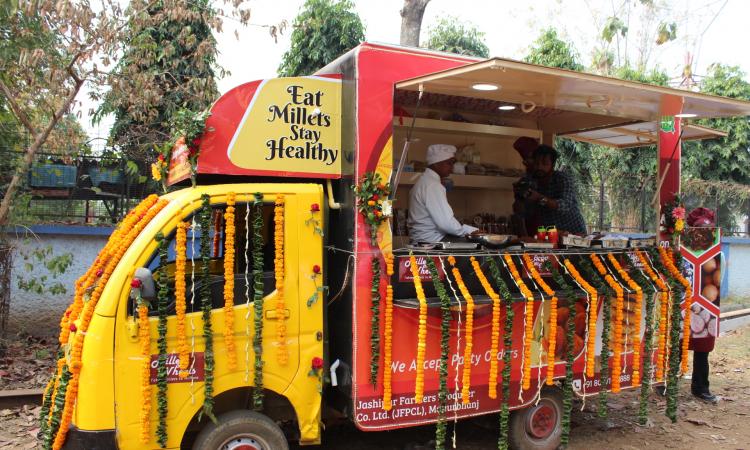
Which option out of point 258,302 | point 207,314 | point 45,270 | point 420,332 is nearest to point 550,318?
point 420,332

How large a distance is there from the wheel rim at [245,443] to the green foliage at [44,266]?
441 centimetres

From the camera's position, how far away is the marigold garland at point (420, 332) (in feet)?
14.2

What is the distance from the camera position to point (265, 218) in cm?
458

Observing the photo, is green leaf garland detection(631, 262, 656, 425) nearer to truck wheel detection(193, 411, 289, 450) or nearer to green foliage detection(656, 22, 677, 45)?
truck wheel detection(193, 411, 289, 450)

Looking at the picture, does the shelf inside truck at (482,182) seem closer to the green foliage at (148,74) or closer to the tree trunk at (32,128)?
the green foliage at (148,74)

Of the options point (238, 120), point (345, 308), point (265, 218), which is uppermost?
point (238, 120)

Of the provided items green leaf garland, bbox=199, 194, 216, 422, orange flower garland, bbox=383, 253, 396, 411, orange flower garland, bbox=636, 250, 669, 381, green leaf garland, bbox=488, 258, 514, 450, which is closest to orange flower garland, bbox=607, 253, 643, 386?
orange flower garland, bbox=636, 250, 669, 381

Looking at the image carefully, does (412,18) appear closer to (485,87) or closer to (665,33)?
(485,87)

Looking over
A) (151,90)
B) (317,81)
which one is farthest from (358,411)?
(151,90)

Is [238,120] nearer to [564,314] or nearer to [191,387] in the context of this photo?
[191,387]

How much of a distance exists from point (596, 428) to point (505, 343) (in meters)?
2.04

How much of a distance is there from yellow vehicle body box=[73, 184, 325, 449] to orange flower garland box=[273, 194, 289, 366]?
0.13 ft

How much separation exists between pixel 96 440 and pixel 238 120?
220cm

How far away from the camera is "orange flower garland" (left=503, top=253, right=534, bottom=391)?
469 cm
